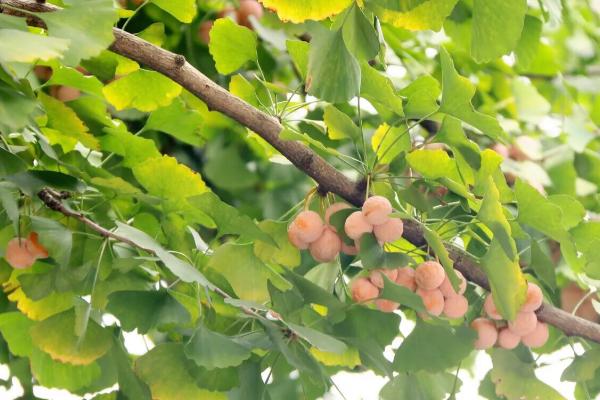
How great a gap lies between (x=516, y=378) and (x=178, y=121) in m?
0.37

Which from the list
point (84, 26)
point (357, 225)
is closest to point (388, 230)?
point (357, 225)

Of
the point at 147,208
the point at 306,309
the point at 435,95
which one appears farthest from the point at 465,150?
the point at 147,208

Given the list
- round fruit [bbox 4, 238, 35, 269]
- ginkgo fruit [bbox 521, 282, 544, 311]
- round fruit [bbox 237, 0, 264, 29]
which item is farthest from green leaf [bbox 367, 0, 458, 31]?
round fruit [bbox 237, 0, 264, 29]

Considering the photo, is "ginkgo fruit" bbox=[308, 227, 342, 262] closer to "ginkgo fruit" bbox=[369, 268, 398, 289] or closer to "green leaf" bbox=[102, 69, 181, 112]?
"ginkgo fruit" bbox=[369, 268, 398, 289]

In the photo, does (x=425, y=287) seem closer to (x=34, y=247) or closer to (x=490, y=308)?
(x=490, y=308)

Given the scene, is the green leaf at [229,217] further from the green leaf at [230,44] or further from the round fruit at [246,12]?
the round fruit at [246,12]

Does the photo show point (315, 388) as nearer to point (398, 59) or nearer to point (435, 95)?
point (435, 95)

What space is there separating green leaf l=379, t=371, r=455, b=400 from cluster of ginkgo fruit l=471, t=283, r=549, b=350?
0.06 m

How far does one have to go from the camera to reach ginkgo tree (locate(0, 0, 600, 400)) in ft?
1.98

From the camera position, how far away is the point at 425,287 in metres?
0.66

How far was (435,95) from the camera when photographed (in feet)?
2.16

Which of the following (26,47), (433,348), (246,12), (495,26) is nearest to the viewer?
(26,47)

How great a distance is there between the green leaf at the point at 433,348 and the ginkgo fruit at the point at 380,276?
0.15 feet

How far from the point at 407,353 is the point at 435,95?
19 centimetres
